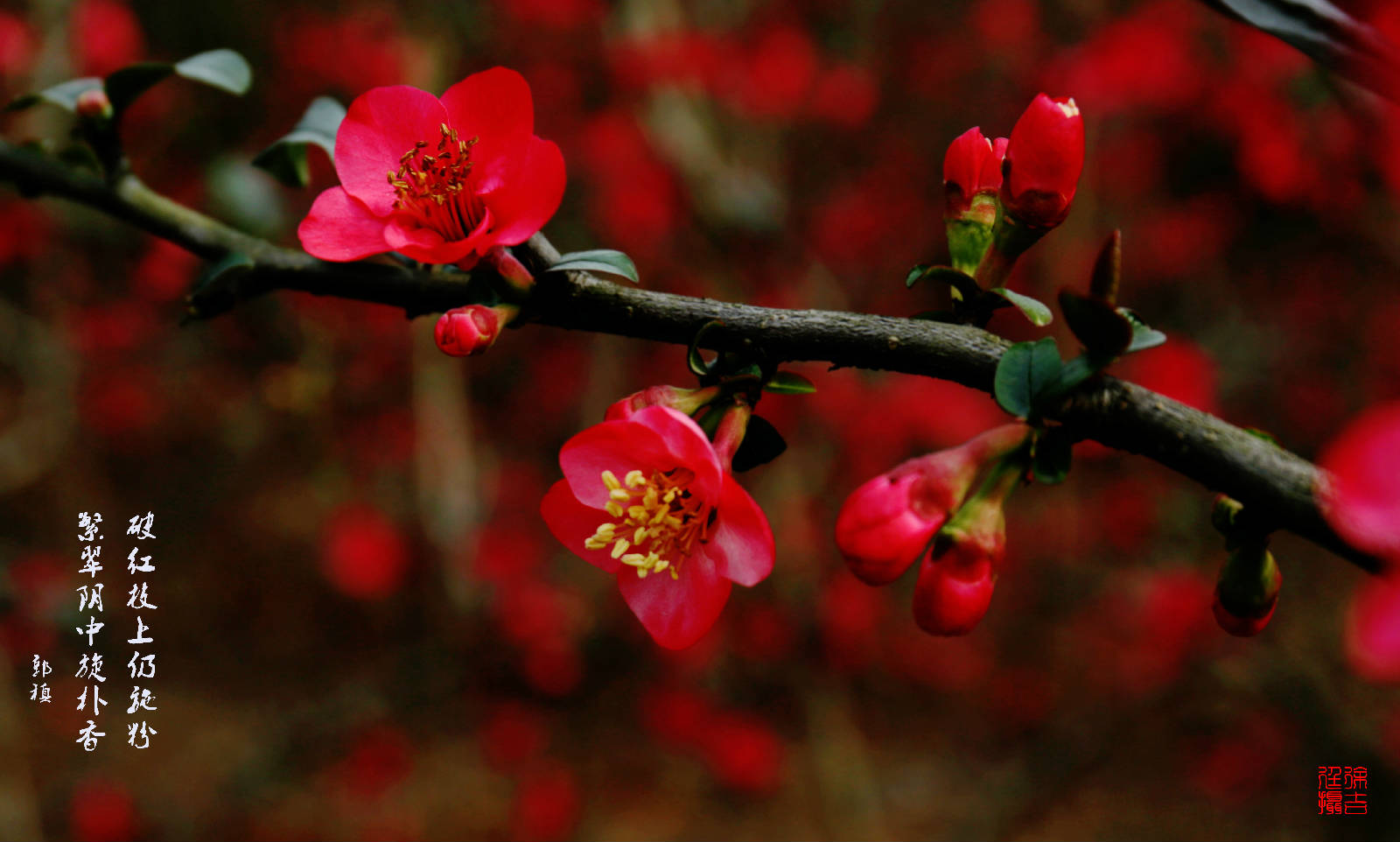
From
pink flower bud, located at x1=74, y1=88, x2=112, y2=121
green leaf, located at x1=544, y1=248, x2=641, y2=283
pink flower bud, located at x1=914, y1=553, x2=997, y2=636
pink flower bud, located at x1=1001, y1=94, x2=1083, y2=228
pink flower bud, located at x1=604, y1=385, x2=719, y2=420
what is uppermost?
pink flower bud, located at x1=74, y1=88, x2=112, y2=121

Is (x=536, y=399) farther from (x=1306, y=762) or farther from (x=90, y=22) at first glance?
(x=1306, y=762)

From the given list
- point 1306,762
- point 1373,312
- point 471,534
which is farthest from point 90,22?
point 1373,312

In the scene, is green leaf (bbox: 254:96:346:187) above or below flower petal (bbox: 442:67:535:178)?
above

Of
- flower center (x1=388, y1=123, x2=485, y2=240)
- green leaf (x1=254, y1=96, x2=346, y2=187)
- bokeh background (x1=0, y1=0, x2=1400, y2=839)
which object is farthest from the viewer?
bokeh background (x1=0, y1=0, x2=1400, y2=839)

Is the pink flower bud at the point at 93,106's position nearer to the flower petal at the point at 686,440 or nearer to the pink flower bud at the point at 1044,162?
the flower petal at the point at 686,440

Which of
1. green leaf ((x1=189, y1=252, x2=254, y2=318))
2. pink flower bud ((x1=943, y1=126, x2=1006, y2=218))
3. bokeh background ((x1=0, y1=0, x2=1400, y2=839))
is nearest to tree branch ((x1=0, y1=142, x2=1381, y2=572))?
green leaf ((x1=189, y1=252, x2=254, y2=318))

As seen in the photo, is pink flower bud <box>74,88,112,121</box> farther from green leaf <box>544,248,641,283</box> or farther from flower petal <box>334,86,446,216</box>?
green leaf <box>544,248,641,283</box>

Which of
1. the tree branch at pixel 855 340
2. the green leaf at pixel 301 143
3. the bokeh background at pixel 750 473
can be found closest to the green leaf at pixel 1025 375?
the tree branch at pixel 855 340
